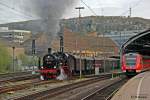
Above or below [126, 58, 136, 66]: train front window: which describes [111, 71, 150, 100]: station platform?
below

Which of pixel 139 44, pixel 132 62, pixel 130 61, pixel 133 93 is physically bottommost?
pixel 133 93

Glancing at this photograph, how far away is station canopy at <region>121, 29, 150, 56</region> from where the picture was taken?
2446 inches

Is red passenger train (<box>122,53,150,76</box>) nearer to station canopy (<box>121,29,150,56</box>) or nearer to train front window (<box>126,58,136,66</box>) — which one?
train front window (<box>126,58,136,66</box>)

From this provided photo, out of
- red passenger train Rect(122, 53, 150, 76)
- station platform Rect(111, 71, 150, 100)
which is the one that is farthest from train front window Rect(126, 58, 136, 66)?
station platform Rect(111, 71, 150, 100)

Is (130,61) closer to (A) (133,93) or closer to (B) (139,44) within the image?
(B) (139,44)

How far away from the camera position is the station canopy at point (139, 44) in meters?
62.1

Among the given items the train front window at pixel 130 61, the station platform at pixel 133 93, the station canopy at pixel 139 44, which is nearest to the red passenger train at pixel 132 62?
the train front window at pixel 130 61

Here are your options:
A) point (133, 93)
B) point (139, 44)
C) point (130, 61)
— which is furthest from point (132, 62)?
point (133, 93)

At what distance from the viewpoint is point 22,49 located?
10112cm

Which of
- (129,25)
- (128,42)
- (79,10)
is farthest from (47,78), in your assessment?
(129,25)

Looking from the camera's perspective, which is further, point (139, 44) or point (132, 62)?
point (139, 44)

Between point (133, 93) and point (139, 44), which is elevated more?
point (139, 44)

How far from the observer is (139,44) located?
221 feet

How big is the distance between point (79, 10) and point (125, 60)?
12.3 metres
